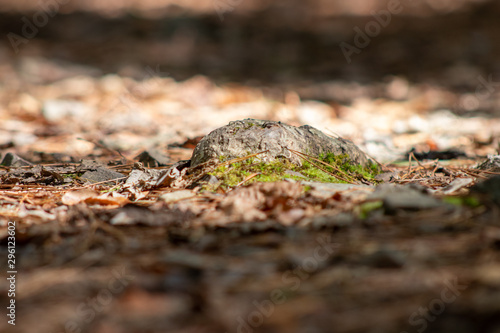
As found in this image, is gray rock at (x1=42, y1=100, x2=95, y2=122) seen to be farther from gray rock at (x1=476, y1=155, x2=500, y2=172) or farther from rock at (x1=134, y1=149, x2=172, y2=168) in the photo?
gray rock at (x1=476, y1=155, x2=500, y2=172)

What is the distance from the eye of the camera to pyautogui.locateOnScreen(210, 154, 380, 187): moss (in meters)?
1.76

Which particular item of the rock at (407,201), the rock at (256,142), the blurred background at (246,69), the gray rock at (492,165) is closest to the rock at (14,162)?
the blurred background at (246,69)

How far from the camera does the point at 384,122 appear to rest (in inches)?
198

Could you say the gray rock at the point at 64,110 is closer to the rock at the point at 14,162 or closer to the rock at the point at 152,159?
the rock at the point at 14,162

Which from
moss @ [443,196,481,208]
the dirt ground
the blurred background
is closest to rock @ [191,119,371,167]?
the dirt ground

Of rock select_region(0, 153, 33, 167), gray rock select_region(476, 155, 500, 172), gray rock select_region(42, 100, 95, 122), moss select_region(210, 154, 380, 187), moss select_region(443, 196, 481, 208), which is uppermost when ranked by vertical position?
gray rock select_region(42, 100, 95, 122)

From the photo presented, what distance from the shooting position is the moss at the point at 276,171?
176cm

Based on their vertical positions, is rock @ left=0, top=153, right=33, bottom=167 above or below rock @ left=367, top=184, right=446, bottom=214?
above

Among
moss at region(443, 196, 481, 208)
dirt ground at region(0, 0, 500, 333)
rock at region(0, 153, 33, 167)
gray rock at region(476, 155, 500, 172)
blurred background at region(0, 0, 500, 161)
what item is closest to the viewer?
dirt ground at region(0, 0, 500, 333)

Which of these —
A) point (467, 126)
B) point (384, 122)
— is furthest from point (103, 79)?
point (467, 126)

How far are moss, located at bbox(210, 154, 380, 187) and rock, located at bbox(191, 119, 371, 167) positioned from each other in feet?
0.14

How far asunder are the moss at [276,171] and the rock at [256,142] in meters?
0.04

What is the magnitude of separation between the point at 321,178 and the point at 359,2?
8014 millimetres

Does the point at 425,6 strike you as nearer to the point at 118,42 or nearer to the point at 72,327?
the point at 118,42
